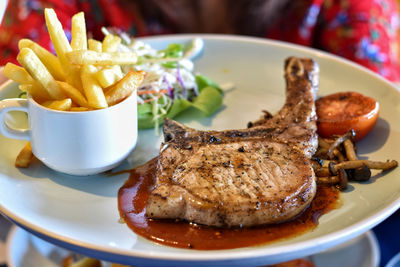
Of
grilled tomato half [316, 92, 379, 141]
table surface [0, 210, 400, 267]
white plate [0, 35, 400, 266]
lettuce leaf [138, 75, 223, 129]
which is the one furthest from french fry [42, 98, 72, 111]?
grilled tomato half [316, 92, 379, 141]

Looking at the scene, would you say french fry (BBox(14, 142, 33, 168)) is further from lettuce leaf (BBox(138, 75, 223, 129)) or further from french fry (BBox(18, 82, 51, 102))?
lettuce leaf (BBox(138, 75, 223, 129))

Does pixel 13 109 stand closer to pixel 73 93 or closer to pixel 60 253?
pixel 73 93

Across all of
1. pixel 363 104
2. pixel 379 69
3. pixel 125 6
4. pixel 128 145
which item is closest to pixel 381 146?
pixel 363 104

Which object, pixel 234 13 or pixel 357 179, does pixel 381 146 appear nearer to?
pixel 357 179

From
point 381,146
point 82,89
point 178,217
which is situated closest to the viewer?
point 178,217

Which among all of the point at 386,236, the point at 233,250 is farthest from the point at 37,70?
the point at 386,236
